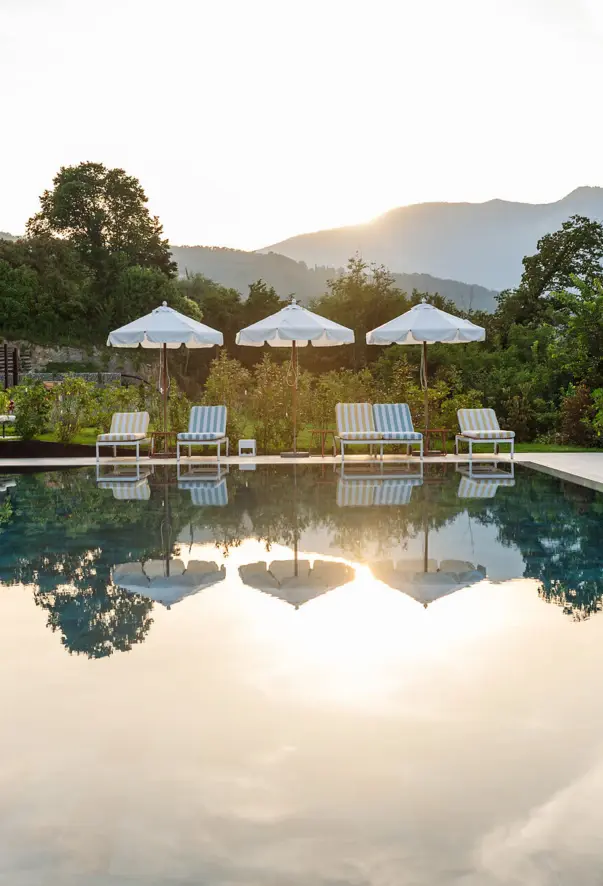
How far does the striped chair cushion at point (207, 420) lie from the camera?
1448cm

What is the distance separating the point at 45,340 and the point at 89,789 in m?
39.2

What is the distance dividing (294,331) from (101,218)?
3535cm

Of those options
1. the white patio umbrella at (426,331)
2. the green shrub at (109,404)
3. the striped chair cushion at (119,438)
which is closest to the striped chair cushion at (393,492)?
the white patio umbrella at (426,331)

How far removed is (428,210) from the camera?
5488cm

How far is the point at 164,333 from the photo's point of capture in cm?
1402

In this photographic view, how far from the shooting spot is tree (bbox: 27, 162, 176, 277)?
151 feet

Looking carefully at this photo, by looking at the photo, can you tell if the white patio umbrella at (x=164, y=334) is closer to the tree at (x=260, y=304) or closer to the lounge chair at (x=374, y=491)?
the lounge chair at (x=374, y=491)

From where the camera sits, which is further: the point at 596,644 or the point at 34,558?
the point at 34,558

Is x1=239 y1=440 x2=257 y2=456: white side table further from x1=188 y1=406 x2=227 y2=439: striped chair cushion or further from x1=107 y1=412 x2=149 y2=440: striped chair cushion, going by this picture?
x1=107 y1=412 x2=149 y2=440: striped chair cushion

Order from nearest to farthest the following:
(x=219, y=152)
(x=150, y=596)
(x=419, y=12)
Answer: (x=150, y=596)
(x=419, y=12)
(x=219, y=152)

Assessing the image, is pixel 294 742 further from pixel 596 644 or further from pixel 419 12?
pixel 419 12

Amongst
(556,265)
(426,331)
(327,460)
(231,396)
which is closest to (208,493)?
(327,460)

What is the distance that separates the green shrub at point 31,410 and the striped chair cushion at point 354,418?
5.46 m

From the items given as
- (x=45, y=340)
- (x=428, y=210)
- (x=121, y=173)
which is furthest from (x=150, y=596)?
(x=428, y=210)
